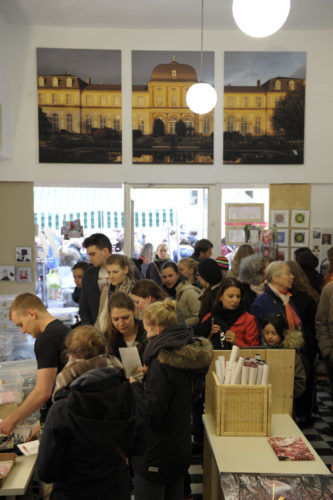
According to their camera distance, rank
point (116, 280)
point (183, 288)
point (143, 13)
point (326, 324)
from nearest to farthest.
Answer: point (116, 280) < point (326, 324) < point (183, 288) < point (143, 13)

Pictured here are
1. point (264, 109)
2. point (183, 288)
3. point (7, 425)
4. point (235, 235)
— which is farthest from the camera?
point (235, 235)

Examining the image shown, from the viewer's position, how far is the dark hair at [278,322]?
353 centimetres

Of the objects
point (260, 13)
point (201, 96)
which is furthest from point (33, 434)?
point (201, 96)

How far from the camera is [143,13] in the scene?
6.48 metres

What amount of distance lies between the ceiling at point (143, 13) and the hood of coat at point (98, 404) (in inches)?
226

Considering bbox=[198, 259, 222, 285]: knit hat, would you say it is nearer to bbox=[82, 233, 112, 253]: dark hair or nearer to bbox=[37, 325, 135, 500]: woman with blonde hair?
bbox=[82, 233, 112, 253]: dark hair

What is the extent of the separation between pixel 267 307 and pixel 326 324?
68 cm

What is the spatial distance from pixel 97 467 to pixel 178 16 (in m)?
6.35

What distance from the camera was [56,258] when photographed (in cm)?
769

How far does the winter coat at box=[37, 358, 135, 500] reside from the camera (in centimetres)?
184

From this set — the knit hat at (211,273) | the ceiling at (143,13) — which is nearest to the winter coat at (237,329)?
the knit hat at (211,273)

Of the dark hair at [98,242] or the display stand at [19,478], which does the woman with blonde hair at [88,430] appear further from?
the dark hair at [98,242]

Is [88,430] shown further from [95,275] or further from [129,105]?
[129,105]

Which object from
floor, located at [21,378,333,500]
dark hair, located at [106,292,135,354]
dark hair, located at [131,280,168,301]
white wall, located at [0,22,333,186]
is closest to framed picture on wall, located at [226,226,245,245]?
white wall, located at [0,22,333,186]
